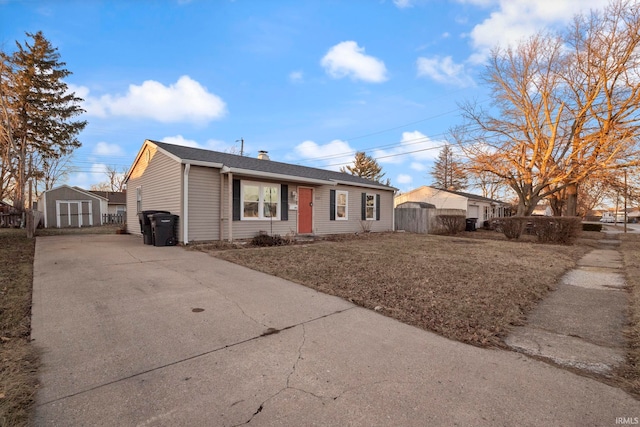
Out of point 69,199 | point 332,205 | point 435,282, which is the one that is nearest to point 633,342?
point 435,282

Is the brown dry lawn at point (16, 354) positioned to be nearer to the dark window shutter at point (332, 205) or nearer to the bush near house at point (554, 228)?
the dark window shutter at point (332, 205)

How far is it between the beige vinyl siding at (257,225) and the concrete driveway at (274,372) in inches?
259

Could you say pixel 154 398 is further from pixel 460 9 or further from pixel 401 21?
pixel 460 9

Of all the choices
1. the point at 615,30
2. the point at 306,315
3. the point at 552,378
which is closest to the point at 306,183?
the point at 306,315

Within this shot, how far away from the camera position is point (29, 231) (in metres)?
12.1

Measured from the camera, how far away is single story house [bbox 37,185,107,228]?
22.9m

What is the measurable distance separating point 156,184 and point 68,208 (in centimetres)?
1792

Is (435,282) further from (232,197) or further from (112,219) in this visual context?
(112,219)

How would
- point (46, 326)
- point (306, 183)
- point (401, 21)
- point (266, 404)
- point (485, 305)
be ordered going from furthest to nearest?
point (306, 183) → point (401, 21) → point (485, 305) → point (46, 326) → point (266, 404)

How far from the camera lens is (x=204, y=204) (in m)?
10.2

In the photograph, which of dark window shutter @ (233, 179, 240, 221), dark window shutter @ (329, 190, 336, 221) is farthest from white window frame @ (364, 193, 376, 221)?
dark window shutter @ (233, 179, 240, 221)

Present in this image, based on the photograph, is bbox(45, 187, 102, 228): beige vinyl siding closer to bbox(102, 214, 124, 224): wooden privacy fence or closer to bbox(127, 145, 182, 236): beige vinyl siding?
bbox(102, 214, 124, 224): wooden privacy fence

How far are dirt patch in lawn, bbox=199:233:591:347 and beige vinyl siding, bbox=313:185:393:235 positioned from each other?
5.23 meters

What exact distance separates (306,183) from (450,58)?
29.0 feet
